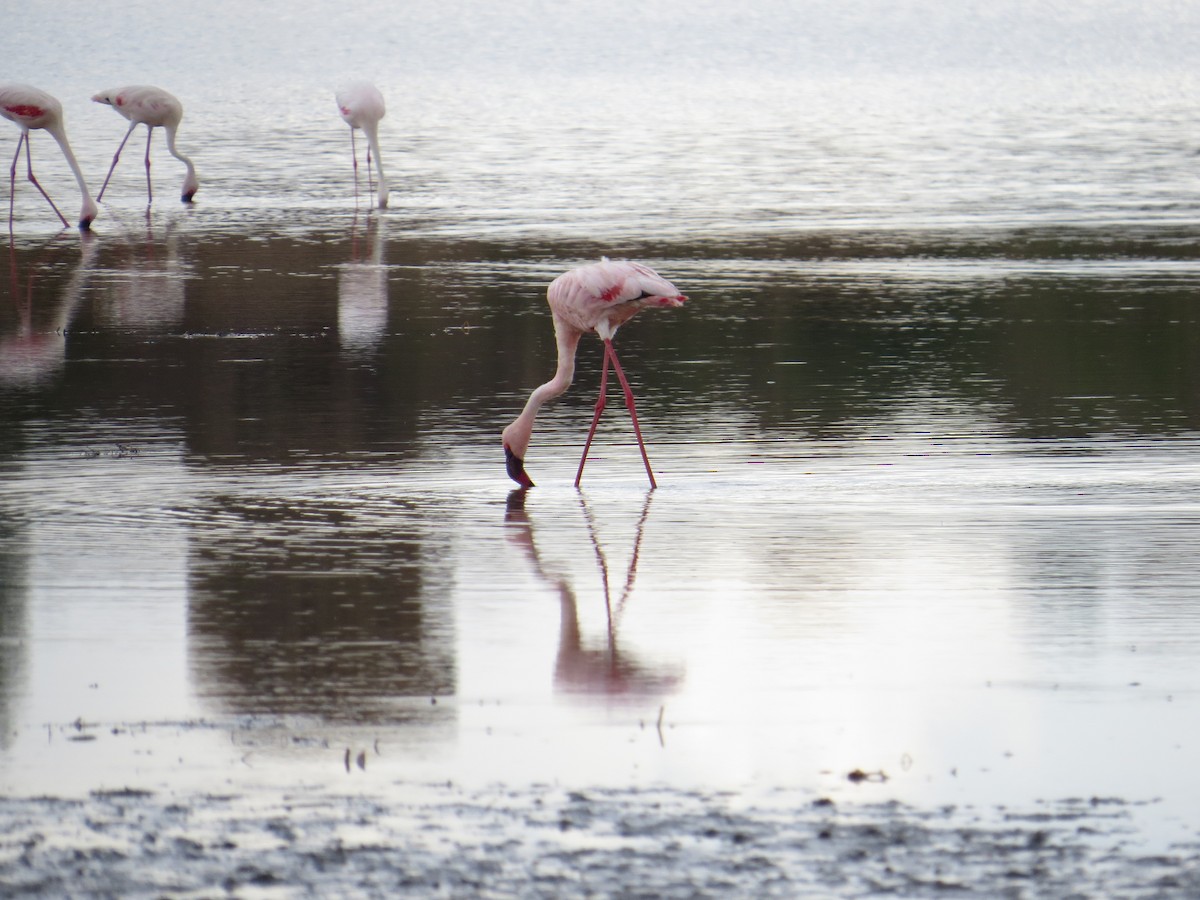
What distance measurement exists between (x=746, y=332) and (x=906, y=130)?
19657mm

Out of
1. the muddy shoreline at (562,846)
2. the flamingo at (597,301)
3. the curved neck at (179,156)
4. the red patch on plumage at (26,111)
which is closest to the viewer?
the muddy shoreline at (562,846)

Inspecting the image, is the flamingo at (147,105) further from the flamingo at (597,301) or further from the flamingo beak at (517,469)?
the flamingo beak at (517,469)

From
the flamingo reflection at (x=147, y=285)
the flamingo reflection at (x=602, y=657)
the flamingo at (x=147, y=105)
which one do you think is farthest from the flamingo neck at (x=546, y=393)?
the flamingo at (x=147, y=105)

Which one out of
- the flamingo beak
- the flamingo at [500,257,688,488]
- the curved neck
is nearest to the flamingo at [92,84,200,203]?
Answer: the curved neck

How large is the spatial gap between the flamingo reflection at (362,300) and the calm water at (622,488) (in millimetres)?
63

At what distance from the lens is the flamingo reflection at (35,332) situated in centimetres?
1334

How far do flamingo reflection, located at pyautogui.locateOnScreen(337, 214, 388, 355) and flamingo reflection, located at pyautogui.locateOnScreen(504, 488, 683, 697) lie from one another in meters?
6.35

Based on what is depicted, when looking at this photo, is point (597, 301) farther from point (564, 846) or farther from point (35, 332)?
point (35, 332)

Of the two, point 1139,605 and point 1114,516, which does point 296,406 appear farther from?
point 1139,605

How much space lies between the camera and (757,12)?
247 feet

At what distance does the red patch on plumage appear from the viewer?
22250mm

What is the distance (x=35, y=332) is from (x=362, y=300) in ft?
8.35

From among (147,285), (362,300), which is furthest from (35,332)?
(362,300)

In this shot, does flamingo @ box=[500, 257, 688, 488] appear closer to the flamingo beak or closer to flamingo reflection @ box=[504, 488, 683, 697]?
the flamingo beak
